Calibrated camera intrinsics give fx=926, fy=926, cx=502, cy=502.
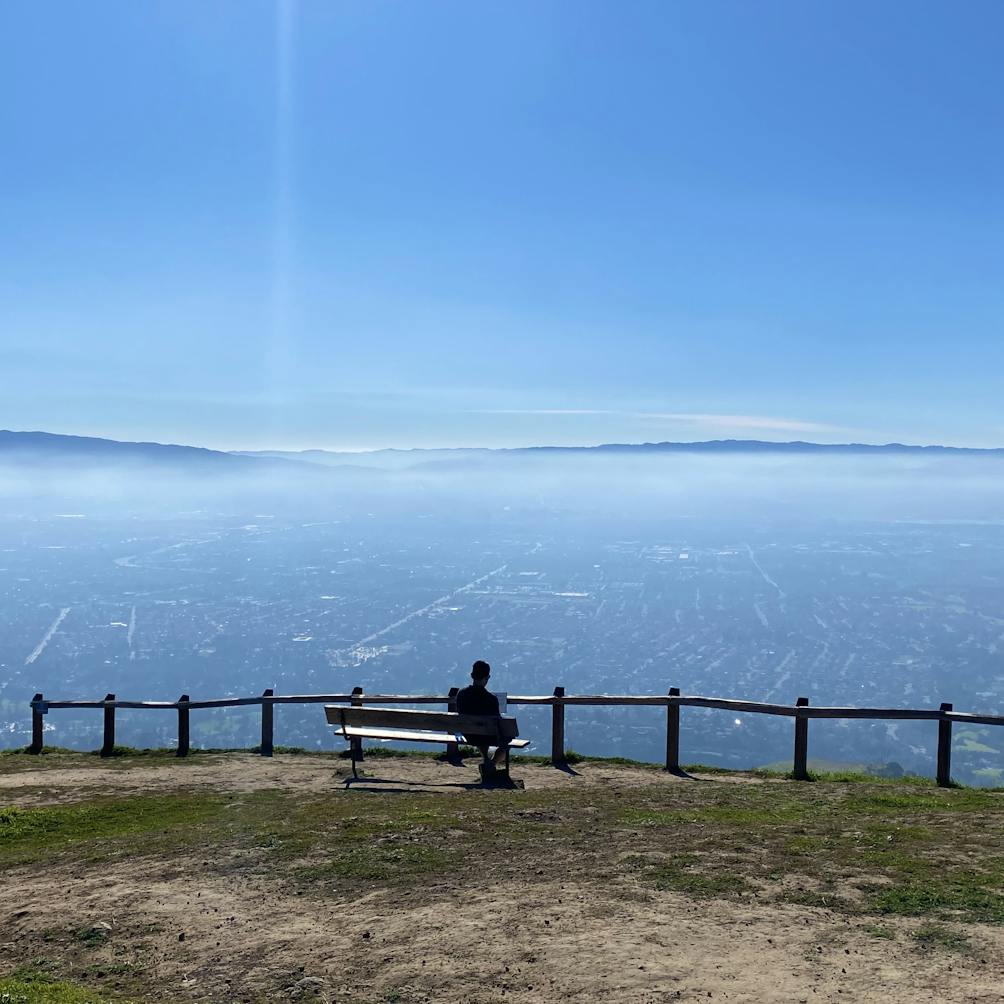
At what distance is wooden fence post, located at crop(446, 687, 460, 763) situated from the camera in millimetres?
13875

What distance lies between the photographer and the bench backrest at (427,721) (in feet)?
39.6

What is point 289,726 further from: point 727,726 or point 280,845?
point 280,845

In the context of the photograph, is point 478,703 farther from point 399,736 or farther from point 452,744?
point 452,744

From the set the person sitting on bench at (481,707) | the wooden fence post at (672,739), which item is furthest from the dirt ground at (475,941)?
the wooden fence post at (672,739)

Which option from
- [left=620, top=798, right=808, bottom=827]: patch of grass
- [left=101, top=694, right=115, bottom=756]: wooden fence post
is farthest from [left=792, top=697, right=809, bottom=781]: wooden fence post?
[left=101, top=694, right=115, bottom=756]: wooden fence post

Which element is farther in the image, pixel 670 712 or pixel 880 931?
pixel 670 712

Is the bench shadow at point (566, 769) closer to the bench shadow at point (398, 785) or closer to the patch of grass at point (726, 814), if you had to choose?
the bench shadow at point (398, 785)

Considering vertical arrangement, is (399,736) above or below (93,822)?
above

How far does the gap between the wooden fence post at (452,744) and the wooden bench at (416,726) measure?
0.46 metres

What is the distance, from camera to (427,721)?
40.6 ft

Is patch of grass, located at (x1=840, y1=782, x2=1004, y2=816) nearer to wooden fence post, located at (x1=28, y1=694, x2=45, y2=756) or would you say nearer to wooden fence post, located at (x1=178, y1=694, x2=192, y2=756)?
wooden fence post, located at (x1=178, y1=694, x2=192, y2=756)

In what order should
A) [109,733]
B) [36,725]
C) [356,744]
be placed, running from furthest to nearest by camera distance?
1. [36,725]
2. [109,733]
3. [356,744]

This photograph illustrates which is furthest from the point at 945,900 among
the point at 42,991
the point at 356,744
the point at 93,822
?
the point at 93,822

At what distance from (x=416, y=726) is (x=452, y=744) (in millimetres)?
1340
